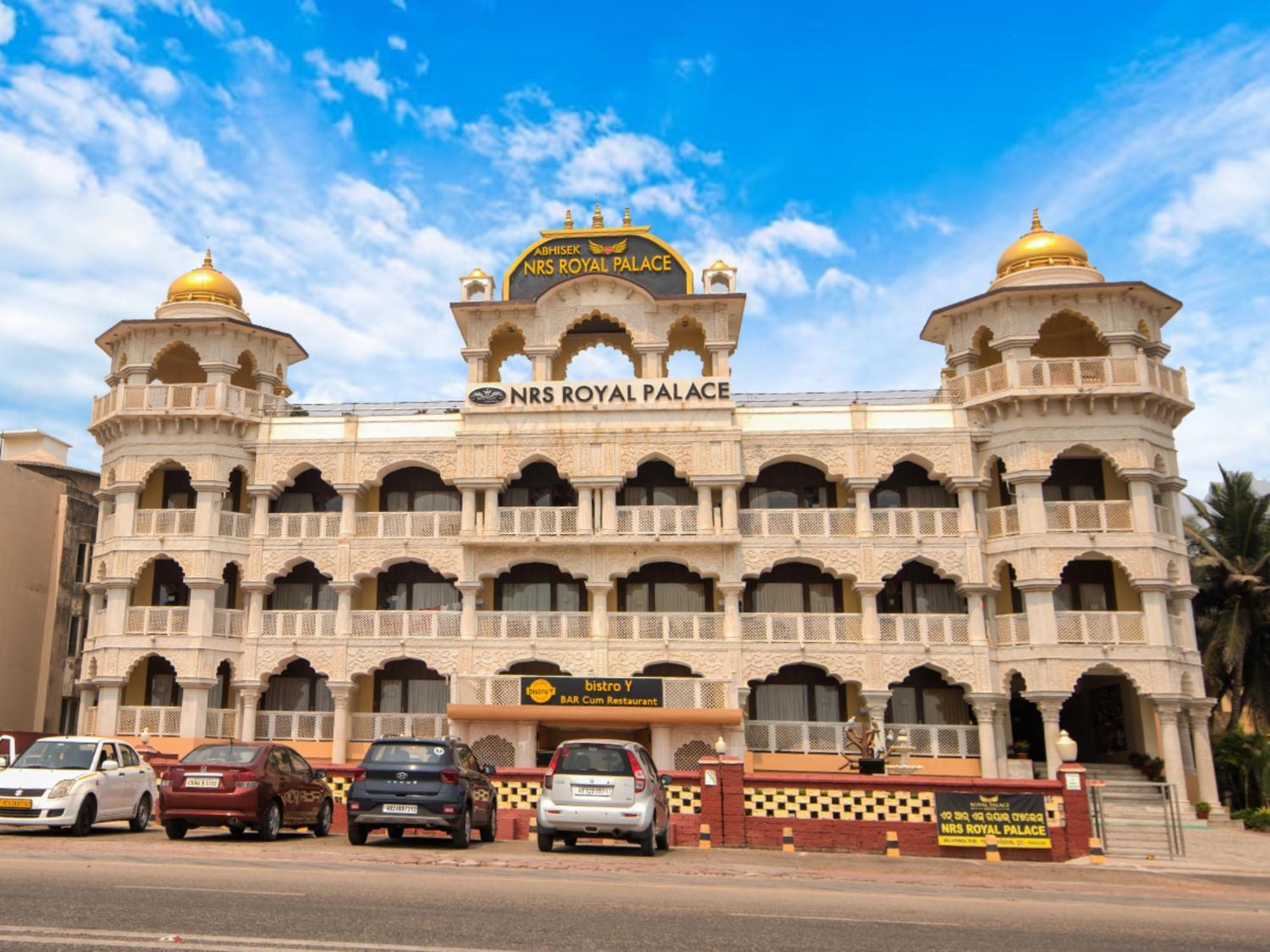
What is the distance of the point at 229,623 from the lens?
35844 millimetres

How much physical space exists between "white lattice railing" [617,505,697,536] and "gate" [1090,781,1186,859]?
13647 mm

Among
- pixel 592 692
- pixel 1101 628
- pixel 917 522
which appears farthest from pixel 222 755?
pixel 1101 628

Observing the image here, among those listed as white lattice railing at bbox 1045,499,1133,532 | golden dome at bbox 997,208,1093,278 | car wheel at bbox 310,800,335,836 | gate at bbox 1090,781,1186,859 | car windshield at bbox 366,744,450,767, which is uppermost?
golden dome at bbox 997,208,1093,278

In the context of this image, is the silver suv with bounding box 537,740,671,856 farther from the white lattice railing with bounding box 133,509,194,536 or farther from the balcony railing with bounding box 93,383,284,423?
the balcony railing with bounding box 93,383,284,423

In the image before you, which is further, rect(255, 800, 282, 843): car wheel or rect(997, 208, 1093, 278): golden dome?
rect(997, 208, 1093, 278): golden dome

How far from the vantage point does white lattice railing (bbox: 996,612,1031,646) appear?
3331 centimetres

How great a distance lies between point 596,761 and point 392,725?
1968 centimetres

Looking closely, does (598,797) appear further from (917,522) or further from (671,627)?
(917,522)

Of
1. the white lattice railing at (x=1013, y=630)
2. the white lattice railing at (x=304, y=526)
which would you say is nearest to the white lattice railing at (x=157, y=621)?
the white lattice railing at (x=304, y=526)

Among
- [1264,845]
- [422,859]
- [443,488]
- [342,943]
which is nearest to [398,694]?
[443,488]

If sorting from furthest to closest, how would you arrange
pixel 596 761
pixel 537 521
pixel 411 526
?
pixel 411 526, pixel 537 521, pixel 596 761

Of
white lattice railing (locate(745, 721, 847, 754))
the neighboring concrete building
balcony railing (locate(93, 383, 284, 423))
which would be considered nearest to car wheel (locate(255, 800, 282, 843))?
white lattice railing (locate(745, 721, 847, 754))

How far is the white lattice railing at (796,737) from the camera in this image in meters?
33.5

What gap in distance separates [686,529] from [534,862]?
20.0 m
